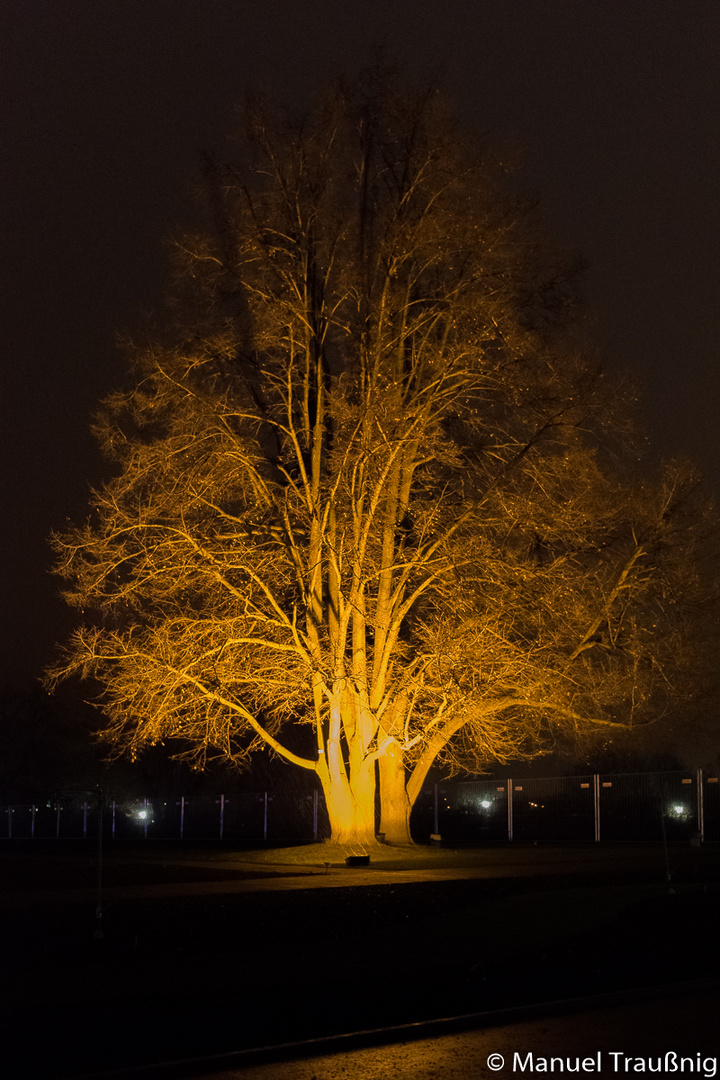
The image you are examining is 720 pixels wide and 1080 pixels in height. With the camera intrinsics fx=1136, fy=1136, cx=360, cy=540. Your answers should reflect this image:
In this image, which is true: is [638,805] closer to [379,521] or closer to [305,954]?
[379,521]

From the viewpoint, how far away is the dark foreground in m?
7.97

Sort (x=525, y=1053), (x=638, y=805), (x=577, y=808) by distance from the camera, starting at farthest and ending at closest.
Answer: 1. (x=577, y=808)
2. (x=638, y=805)
3. (x=525, y=1053)

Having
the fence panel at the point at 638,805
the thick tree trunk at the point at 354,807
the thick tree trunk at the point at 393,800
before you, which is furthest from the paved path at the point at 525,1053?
the fence panel at the point at 638,805

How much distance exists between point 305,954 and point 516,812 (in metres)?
30.5

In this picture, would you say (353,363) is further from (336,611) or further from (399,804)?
(399,804)

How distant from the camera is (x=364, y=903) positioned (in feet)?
46.2

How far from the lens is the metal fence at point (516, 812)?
35.2 m

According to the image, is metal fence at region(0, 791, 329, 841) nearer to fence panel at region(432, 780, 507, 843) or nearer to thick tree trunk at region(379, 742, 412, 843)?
fence panel at region(432, 780, 507, 843)

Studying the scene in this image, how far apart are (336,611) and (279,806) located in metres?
22.7

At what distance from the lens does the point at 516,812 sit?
132 ft

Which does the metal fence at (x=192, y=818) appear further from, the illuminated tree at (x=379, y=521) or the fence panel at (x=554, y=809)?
the illuminated tree at (x=379, y=521)

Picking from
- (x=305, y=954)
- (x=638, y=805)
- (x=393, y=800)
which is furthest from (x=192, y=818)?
(x=305, y=954)

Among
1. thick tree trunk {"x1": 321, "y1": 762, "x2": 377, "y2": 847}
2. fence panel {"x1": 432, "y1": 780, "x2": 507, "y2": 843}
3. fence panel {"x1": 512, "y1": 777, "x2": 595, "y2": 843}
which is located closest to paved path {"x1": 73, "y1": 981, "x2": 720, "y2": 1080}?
thick tree trunk {"x1": 321, "y1": 762, "x2": 377, "y2": 847}

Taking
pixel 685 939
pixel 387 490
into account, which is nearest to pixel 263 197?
pixel 387 490
